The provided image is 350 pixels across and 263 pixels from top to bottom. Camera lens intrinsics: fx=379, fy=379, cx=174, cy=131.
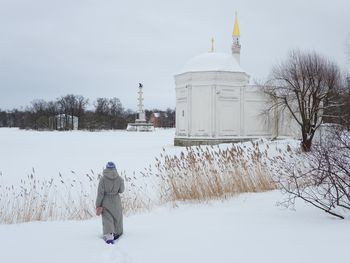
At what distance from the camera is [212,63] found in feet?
101

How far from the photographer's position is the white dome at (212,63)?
3042cm

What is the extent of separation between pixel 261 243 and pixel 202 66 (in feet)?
86.2

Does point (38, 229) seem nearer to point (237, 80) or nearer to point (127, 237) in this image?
point (127, 237)

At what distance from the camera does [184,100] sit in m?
31.7

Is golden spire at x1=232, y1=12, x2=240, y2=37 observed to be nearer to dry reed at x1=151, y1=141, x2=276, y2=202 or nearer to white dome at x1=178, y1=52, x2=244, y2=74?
white dome at x1=178, y1=52, x2=244, y2=74

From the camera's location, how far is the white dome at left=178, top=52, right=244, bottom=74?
3042 cm

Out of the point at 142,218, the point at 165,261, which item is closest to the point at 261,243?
the point at 165,261

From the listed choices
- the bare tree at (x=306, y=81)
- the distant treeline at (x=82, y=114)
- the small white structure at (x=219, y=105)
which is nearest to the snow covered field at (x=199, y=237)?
the bare tree at (x=306, y=81)

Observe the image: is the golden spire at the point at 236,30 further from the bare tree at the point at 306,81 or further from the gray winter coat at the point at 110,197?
the gray winter coat at the point at 110,197

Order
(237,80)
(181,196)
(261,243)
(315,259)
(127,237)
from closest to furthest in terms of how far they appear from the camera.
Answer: (315,259) < (261,243) < (127,237) < (181,196) < (237,80)

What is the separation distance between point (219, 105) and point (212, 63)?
355 cm

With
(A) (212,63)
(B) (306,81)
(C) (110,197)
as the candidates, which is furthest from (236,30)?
(C) (110,197)

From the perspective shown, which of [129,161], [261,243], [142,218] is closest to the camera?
[261,243]

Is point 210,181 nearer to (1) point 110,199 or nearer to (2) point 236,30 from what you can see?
(1) point 110,199
